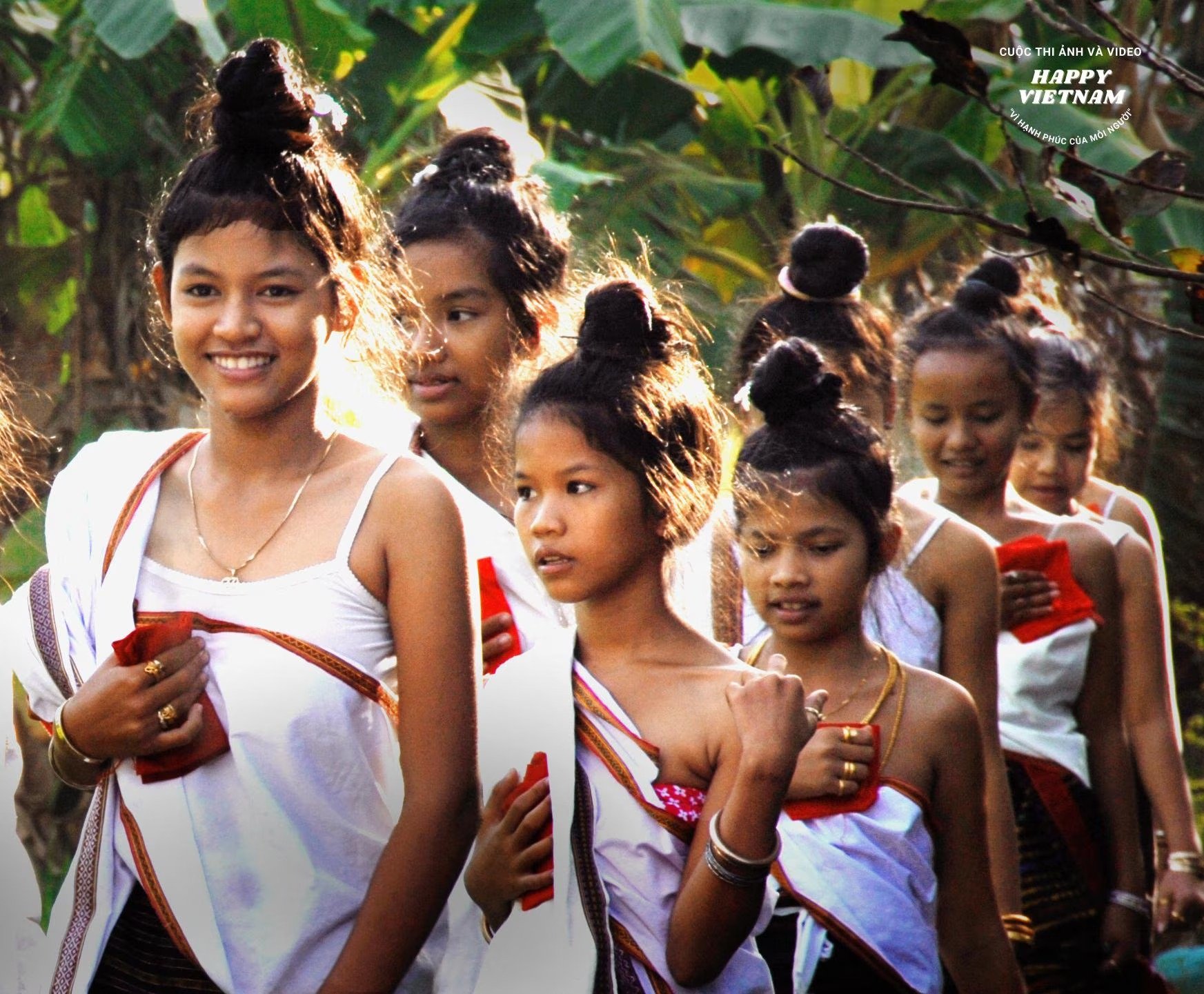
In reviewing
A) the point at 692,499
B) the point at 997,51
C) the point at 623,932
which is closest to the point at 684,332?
the point at 692,499

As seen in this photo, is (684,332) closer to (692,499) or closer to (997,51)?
(692,499)

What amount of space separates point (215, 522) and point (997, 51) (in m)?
6.16

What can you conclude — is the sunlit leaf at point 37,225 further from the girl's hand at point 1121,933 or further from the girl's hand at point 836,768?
the girl's hand at point 836,768

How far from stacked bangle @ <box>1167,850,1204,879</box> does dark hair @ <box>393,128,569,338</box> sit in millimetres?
2039

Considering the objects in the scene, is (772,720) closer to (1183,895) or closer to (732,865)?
(732,865)

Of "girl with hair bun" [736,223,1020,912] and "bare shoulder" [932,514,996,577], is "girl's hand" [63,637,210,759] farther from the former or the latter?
"bare shoulder" [932,514,996,577]

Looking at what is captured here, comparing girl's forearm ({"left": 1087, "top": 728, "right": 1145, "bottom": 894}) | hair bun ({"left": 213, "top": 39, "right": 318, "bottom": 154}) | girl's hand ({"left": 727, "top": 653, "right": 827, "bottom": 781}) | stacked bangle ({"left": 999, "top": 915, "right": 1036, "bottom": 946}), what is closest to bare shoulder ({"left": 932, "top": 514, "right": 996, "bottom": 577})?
stacked bangle ({"left": 999, "top": 915, "right": 1036, "bottom": 946})

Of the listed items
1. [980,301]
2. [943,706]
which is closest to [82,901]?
[943,706]

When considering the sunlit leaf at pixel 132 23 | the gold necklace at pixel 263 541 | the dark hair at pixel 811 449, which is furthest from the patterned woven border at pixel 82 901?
the sunlit leaf at pixel 132 23

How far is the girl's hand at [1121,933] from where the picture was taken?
11.9 ft

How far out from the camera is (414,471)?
227cm

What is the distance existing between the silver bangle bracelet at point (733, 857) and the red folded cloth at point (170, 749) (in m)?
0.65

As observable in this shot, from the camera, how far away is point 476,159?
3.43 meters

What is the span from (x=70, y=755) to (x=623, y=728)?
2.50 feet
